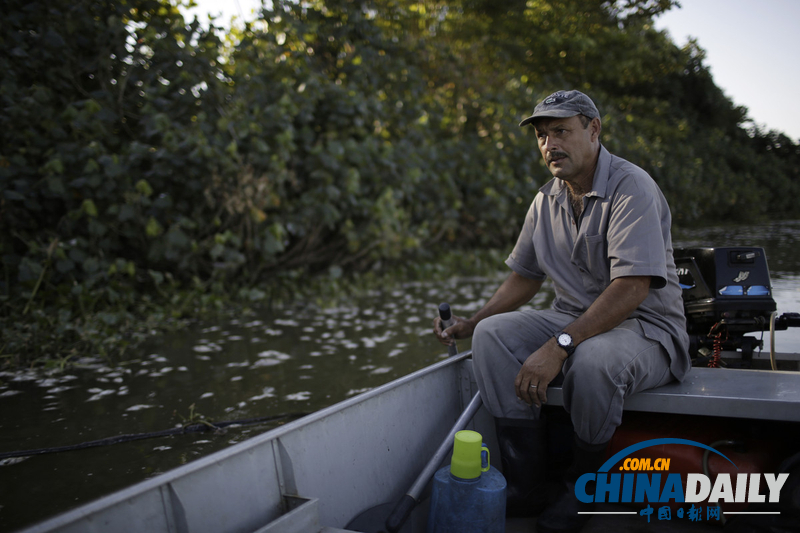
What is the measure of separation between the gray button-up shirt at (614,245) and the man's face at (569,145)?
0.17ft

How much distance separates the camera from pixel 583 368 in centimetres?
178

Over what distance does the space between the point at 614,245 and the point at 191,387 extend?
3131mm

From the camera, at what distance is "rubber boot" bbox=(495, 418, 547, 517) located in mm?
1986

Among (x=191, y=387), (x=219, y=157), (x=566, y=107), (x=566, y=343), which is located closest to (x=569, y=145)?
(x=566, y=107)

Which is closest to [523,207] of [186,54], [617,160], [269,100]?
[269,100]

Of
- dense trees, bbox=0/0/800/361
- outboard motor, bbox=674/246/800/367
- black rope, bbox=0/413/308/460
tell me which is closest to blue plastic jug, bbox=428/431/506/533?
outboard motor, bbox=674/246/800/367

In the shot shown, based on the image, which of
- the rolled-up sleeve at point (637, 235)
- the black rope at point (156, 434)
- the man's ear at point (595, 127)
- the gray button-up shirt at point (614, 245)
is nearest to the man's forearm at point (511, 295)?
the gray button-up shirt at point (614, 245)

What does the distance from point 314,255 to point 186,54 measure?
9.69ft

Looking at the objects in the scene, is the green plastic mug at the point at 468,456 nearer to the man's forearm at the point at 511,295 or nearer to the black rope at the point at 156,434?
the man's forearm at the point at 511,295

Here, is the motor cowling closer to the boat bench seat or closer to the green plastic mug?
the boat bench seat

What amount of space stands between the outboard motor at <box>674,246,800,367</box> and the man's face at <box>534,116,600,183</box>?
79cm

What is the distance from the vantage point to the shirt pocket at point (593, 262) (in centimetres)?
203

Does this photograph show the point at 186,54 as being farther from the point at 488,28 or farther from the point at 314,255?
the point at 488,28

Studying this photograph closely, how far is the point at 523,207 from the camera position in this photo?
10.6m
